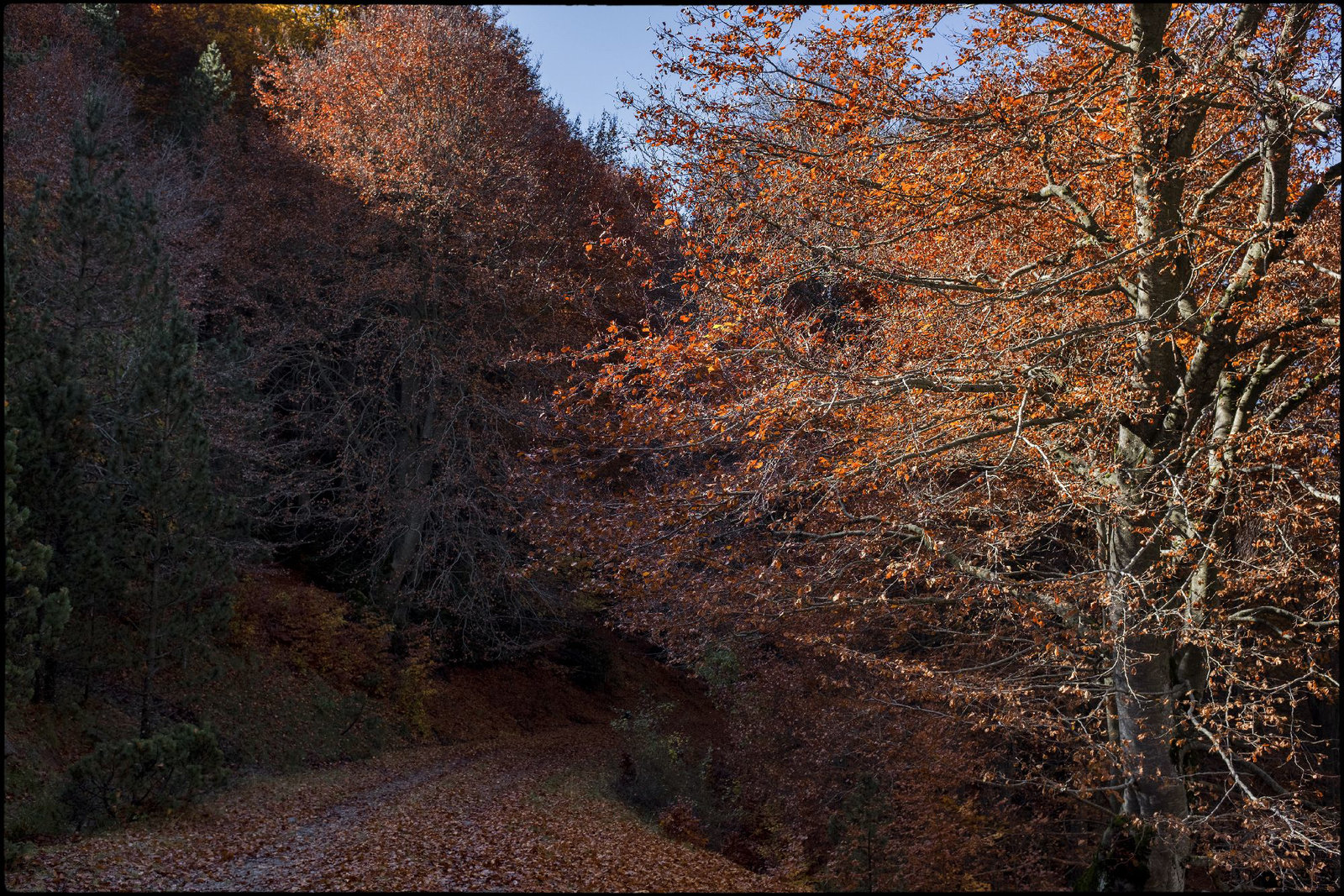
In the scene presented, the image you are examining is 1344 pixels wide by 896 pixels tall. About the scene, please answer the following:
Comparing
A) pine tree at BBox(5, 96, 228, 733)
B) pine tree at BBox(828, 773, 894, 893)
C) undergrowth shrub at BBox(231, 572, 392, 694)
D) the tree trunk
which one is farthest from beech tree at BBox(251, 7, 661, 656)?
the tree trunk

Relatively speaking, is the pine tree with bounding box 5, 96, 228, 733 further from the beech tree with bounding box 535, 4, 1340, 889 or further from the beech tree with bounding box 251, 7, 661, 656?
the beech tree with bounding box 251, 7, 661, 656

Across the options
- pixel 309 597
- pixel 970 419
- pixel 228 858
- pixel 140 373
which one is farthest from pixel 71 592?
pixel 970 419

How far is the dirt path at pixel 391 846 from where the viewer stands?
7.48 m

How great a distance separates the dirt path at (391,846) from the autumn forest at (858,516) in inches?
3.1

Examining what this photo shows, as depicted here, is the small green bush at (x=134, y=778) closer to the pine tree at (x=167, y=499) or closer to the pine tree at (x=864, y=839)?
the pine tree at (x=167, y=499)

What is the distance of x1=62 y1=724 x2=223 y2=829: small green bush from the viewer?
921 centimetres

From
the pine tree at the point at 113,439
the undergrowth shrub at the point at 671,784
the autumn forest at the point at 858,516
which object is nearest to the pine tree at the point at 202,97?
the autumn forest at the point at 858,516

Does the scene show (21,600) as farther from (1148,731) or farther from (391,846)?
(1148,731)

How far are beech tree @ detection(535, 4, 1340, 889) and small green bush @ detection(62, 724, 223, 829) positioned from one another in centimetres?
499

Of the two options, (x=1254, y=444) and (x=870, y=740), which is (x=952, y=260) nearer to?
(x=1254, y=444)

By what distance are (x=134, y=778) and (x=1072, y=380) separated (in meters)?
10.3

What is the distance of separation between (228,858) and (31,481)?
509cm

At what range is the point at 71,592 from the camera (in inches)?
424

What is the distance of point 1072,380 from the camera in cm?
936
